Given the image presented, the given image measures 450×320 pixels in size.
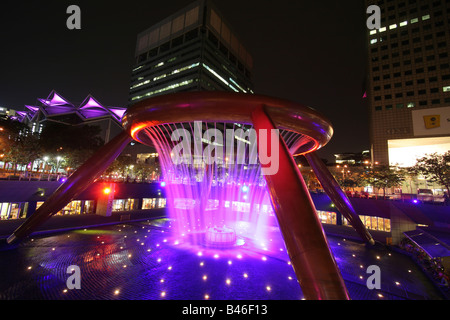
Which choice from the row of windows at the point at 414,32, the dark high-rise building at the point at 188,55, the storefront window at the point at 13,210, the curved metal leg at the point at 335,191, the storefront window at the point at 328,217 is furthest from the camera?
the dark high-rise building at the point at 188,55

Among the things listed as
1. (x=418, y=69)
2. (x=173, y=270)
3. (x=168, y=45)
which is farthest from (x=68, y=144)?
(x=168, y=45)

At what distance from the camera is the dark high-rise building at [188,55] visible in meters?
86.6

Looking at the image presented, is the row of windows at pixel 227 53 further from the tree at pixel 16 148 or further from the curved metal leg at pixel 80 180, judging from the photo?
the curved metal leg at pixel 80 180

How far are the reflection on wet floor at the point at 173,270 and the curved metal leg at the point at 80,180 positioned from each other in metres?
2.60

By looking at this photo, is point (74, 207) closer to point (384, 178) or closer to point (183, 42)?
point (384, 178)

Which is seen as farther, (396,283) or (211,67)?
(211,67)

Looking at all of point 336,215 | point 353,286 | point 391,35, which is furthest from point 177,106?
point 391,35

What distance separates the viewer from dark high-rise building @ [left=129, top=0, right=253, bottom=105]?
86625mm

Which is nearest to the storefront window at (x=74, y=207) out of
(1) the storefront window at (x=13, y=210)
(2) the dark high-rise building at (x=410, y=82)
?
(1) the storefront window at (x=13, y=210)

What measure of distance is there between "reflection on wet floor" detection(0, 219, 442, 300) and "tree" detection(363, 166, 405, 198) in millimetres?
20818

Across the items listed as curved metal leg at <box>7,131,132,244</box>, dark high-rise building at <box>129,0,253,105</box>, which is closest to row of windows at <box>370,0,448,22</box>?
dark high-rise building at <box>129,0,253,105</box>

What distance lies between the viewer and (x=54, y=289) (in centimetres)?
791

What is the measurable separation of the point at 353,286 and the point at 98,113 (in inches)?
2536

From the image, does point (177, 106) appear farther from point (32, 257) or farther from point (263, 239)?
point (263, 239)
